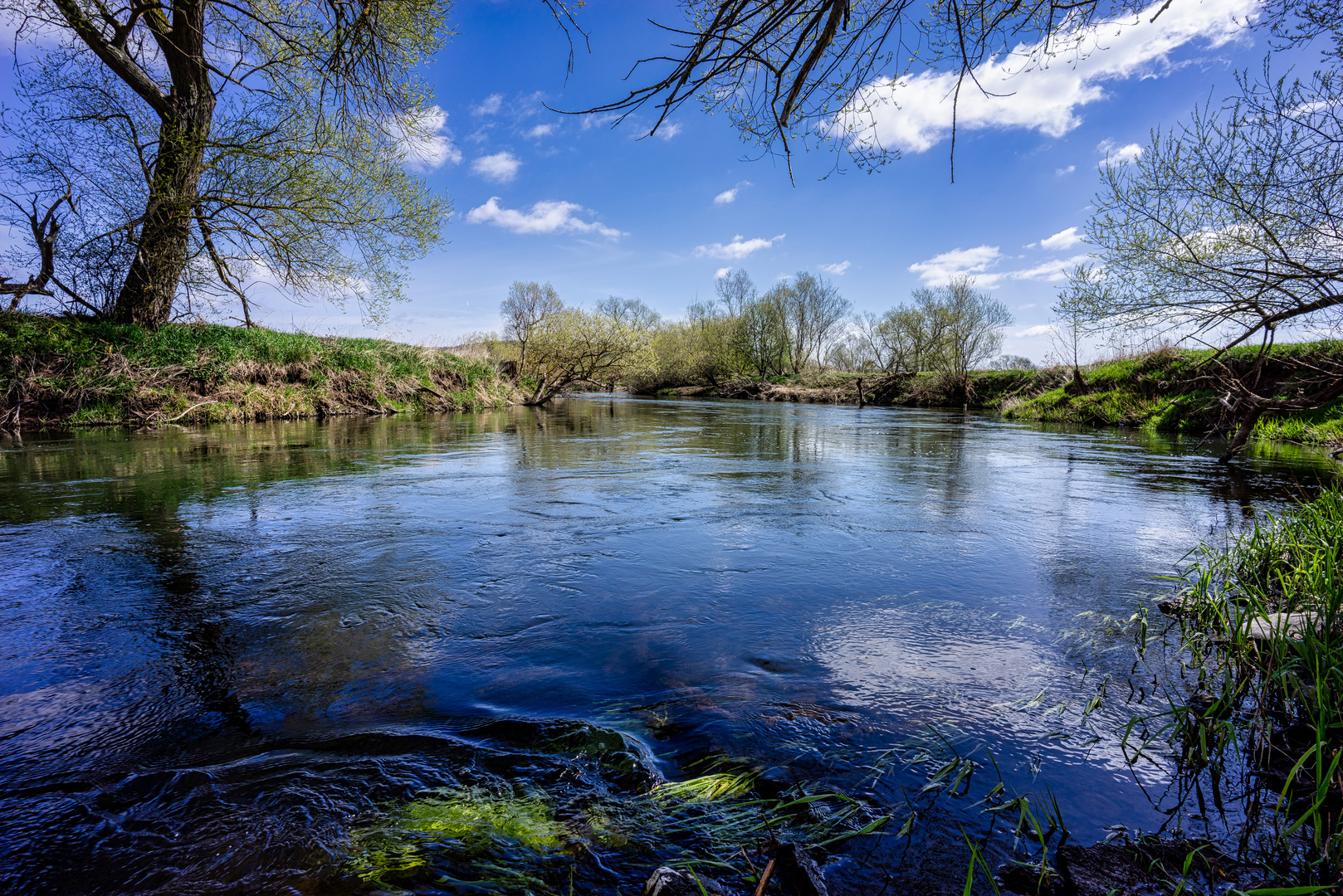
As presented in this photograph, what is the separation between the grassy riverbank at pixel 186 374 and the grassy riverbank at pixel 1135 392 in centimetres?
1884

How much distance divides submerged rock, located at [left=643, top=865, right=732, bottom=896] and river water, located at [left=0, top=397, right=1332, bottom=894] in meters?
0.10

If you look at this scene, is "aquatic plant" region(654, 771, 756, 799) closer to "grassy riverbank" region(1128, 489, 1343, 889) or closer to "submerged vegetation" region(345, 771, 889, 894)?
"submerged vegetation" region(345, 771, 889, 894)

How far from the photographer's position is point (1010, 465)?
10.1 meters

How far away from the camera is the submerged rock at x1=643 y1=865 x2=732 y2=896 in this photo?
5.06 feet

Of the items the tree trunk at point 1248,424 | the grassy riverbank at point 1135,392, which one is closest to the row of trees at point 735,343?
the grassy riverbank at point 1135,392

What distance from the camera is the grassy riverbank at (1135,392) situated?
12.6 meters

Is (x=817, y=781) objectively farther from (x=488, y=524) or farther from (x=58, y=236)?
(x=58, y=236)

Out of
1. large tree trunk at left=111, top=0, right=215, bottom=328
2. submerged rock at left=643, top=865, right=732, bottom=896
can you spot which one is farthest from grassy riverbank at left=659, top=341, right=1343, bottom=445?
large tree trunk at left=111, top=0, right=215, bottom=328

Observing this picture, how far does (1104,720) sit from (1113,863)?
984mm

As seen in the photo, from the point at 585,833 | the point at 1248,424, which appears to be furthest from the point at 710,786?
the point at 1248,424

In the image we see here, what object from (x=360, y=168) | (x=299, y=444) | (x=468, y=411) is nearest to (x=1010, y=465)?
(x=299, y=444)

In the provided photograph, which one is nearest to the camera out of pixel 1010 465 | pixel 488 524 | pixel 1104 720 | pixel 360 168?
pixel 1104 720

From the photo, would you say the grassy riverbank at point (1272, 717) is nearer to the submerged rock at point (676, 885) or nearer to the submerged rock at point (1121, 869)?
the submerged rock at point (1121, 869)

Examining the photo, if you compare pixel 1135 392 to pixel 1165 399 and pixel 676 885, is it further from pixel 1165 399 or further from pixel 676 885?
pixel 676 885
